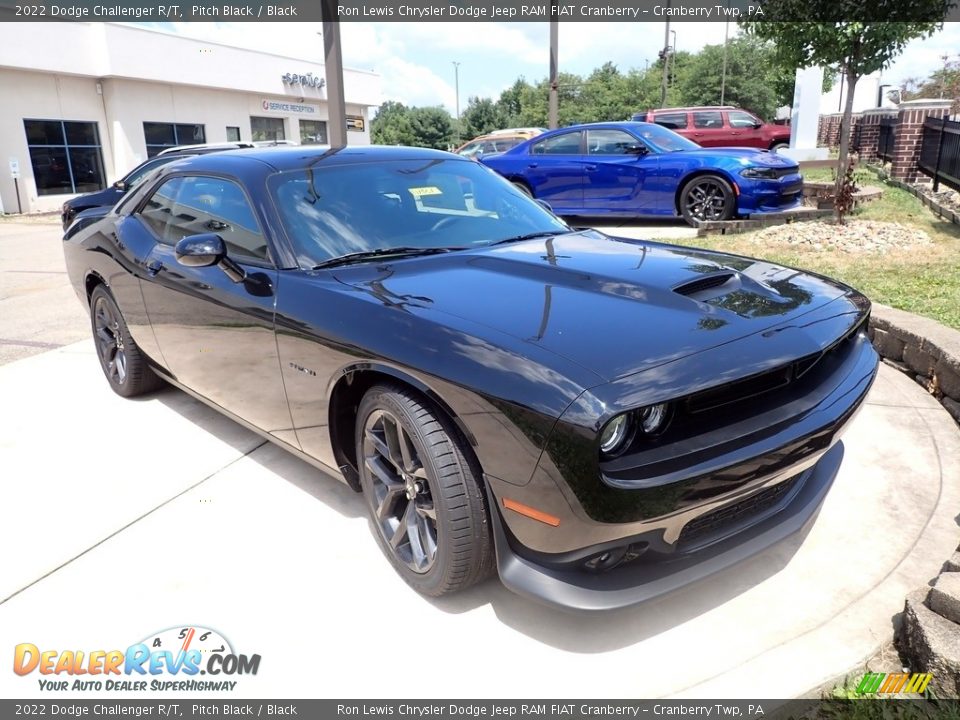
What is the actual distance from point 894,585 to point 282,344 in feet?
8.13

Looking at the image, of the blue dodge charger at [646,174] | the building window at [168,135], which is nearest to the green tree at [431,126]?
the building window at [168,135]

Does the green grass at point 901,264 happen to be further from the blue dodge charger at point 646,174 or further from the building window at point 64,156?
the building window at point 64,156

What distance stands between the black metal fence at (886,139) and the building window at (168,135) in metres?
21.8

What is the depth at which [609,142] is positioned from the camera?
34.2ft

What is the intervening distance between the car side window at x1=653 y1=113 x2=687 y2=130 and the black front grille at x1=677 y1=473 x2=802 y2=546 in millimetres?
17222

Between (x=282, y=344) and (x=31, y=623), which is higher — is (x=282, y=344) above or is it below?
above

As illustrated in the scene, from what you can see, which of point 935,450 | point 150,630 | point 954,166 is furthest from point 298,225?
point 954,166

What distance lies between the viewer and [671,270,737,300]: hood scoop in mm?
2686

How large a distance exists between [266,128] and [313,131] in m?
3.98

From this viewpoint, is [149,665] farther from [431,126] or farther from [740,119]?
[431,126]

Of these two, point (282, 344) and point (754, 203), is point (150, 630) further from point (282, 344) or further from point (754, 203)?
point (754, 203)

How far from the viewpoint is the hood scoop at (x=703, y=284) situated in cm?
269

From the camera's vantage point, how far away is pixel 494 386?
7.09 feet

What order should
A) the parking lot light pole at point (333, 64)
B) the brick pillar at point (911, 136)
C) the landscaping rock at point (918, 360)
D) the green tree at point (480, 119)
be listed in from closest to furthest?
the landscaping rock at point (918, 360), the parking lot light pole at point (333, 64), the brick pillar at point (911, 136), the green tree at point (480, 119)
